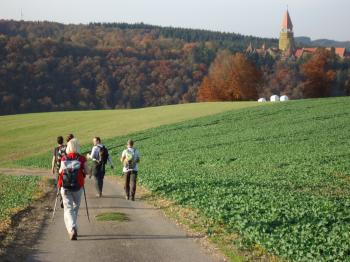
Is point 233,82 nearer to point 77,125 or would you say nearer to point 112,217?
point 77,125

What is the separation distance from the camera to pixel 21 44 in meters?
128

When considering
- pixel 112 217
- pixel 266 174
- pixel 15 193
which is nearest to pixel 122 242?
pixel 112 217

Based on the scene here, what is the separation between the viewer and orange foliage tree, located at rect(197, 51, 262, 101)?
9512 cm

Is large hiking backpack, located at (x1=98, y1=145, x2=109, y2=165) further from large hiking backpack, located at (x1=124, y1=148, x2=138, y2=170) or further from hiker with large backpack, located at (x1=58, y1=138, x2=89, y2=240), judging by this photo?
hiker with large backpack, located at (x1=58, y1=138, x2=89, y2=240)

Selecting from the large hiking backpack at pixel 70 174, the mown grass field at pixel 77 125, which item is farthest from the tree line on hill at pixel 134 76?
the large hiking backpack at pixel 70 174

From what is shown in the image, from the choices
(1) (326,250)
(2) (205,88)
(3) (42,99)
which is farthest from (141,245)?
(3) (42,99)

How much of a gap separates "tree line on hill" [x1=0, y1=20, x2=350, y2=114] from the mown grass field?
30182 mm

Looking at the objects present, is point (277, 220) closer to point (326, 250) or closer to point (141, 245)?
point (326, 250)

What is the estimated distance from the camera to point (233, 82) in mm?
96188

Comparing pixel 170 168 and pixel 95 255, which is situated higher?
pixel 95 255

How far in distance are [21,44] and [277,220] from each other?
12725 centimetres

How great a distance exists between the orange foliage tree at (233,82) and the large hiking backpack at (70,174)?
84.4 m

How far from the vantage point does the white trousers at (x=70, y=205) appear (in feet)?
38.1

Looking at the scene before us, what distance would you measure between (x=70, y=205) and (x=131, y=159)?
620 centimetres
